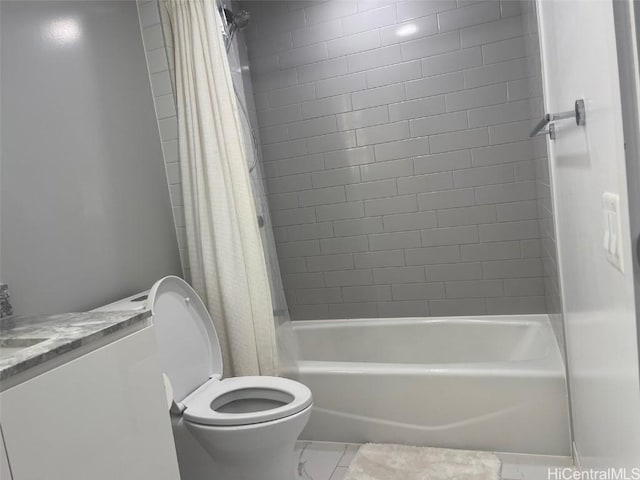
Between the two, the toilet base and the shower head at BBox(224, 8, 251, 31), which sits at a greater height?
the shower head at BBox(224, 8, 251, 31)

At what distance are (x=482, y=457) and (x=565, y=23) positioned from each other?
1.72 m

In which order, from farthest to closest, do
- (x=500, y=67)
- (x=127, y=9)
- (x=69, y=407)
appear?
(x=500, y=67), (x=127, y=9), (x=69, y=407)

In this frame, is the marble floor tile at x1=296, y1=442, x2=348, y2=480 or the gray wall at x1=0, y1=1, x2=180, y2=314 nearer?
the gray wall at x1=0, y1=1, x2=180, y2=314

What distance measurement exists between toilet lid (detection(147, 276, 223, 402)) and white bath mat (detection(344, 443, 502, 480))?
77 centimetres

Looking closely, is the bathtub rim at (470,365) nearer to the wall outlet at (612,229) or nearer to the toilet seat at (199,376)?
the toilet seat at (199,376)

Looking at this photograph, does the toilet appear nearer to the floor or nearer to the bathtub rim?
the floor

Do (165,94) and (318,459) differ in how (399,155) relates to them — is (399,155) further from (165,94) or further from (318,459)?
(318,459)

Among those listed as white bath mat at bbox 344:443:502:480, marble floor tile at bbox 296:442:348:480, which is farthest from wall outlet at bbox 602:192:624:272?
marble floor tile at bbox 296:442:348:480

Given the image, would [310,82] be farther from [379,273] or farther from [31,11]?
[31,11]

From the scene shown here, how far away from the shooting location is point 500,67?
247 centimetres

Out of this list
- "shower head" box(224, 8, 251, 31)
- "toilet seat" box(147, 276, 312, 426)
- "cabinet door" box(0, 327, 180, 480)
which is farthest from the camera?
"shower head" box(224, 8, 251, 31)

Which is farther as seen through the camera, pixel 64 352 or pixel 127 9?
pixel 127 9

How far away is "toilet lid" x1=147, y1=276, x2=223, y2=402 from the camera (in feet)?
5.68

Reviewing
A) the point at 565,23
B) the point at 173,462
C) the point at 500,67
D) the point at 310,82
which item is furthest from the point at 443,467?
the point at 310,82
